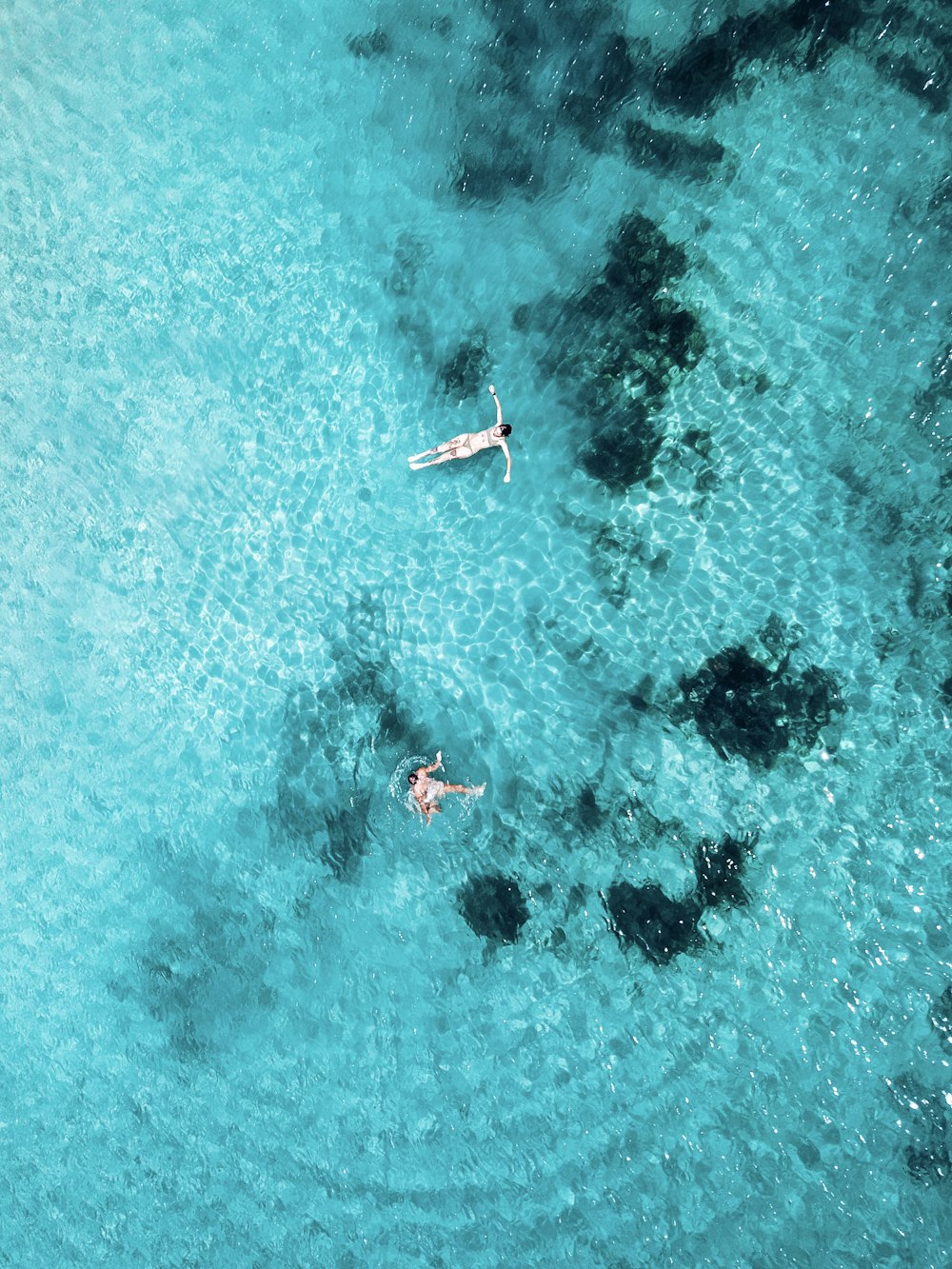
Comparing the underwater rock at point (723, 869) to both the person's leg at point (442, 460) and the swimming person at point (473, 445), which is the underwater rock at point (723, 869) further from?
the person's leg at point (442, 460)

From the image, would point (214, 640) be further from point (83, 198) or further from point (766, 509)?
point (766, 509)

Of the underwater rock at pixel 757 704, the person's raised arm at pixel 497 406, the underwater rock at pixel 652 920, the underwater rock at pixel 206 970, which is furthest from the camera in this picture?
the underwater rock at pixel 206 970

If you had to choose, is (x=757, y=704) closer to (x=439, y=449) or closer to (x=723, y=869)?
(x=723, y=869)

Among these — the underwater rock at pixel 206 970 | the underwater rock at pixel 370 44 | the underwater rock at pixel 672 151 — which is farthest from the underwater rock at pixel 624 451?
the underwater rock at pixel 206 970

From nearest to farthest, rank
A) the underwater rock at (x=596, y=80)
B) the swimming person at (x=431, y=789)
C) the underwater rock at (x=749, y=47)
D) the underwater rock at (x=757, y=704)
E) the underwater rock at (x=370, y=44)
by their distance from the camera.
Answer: the underwater rock at (x=749, y=47) < the underwater rock at (x=757, y=704) < the underwater rock at (x=596, y=80) < the swimming person at (x=431, y=789) < the underwater rock at (x=370, y=44)

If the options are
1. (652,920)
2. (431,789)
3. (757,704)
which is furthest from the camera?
(431,789)

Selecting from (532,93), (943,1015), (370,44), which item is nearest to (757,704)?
(943,1015)
